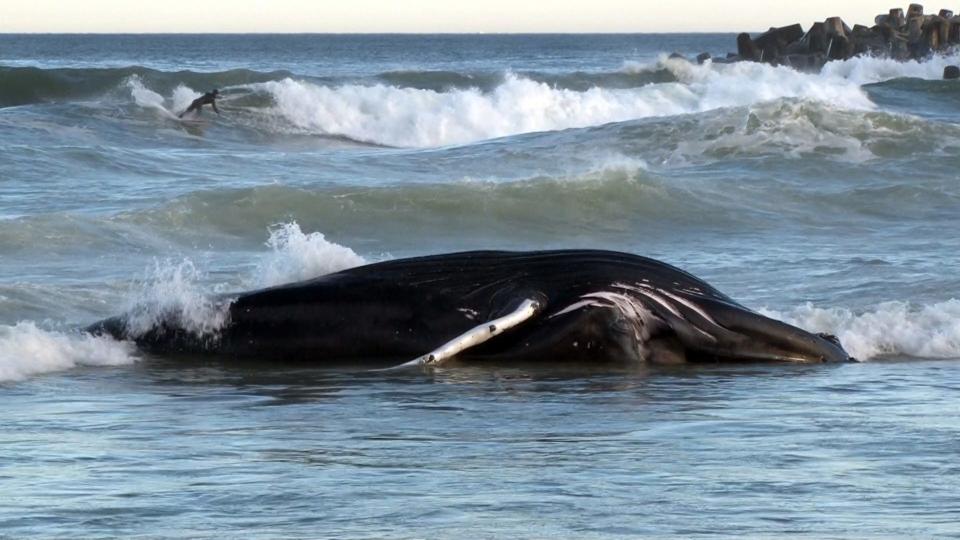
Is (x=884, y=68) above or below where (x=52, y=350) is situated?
below

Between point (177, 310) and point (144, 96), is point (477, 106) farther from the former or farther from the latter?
point (177, 310)

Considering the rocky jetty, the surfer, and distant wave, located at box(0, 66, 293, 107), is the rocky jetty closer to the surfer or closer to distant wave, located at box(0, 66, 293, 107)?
distant wave, located at box(0, 66, 293, 107)

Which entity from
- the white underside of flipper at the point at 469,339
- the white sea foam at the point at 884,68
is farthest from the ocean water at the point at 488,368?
the white sea foam at the point at 884,68

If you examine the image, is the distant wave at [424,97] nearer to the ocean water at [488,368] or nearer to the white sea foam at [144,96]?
the white sea foam at [144,96]

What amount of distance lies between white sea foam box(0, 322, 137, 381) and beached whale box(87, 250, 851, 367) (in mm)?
439

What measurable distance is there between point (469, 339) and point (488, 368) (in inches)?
10.7

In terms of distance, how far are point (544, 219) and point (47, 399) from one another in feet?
36.5

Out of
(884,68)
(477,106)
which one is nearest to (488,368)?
(477,106)

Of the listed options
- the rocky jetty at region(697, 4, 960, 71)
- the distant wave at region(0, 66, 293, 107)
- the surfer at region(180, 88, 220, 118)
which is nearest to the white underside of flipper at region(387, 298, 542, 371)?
the surfer at region(180, 88, 220, 118)

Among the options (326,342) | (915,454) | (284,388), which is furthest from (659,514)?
(326,342)

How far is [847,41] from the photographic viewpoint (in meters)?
62.2

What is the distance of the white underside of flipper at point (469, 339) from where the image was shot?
10.0 metres

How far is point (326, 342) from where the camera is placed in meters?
10.6

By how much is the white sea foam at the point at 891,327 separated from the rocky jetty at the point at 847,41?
1974 inches
